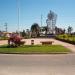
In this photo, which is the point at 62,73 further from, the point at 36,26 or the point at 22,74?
the point at 36,26

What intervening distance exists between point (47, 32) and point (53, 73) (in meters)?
111

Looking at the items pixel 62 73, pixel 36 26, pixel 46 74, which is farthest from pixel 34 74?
pixel 36 26

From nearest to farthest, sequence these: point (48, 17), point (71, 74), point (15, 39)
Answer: point (71, 74), point (15, 39), point (48, 17)

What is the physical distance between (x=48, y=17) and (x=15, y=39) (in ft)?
280

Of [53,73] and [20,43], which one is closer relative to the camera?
[53,73]

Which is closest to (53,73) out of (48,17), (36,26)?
(48,17)

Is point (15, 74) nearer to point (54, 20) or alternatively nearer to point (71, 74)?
point (71, 74)

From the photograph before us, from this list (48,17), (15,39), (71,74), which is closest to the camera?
(71,74)

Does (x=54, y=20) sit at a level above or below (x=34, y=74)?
above

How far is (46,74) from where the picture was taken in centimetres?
995

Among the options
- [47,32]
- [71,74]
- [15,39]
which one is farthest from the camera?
[47,32]

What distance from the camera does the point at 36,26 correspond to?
128m

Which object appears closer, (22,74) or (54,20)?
(22,74)

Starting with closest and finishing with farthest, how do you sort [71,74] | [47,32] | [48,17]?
1. [71,74]
2. [48,17]
3. [47,32]
